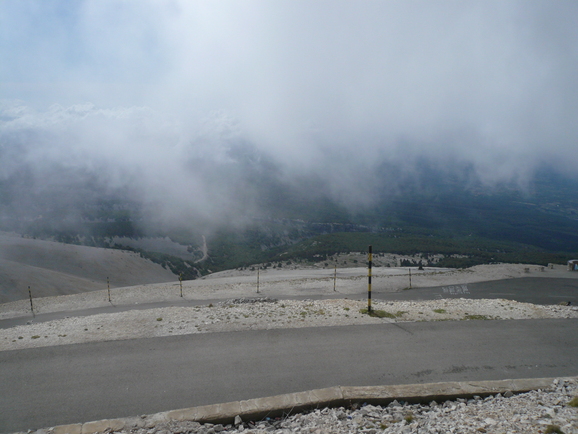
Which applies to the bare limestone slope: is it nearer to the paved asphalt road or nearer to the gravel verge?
the gravel verge

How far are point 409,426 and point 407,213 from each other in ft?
518

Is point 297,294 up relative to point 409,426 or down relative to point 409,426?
down

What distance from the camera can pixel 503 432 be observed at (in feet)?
14.8

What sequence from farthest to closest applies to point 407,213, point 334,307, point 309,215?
point 407,213 → point 309,215 → point 334,307

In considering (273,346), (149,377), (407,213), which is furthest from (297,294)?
(407,213)

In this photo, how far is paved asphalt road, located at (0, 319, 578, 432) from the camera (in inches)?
229

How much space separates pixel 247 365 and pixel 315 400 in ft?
6.25

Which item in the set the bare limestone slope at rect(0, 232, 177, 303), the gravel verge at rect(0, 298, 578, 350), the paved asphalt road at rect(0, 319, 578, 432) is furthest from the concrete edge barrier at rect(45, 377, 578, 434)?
the bare limestone slope at rect(0, 232, 177, 303)

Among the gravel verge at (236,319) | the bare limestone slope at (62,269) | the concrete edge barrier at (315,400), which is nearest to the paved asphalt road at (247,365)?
the concrete edge barrier at (315,400)

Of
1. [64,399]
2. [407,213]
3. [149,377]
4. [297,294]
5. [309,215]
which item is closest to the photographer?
[64,399]

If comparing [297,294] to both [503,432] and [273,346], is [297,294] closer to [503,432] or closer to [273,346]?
[273,346]

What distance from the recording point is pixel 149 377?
652cm

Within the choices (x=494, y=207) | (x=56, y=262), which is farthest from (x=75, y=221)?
(x=494, y=207)

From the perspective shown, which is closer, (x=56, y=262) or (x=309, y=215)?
(x=56, y=262)
